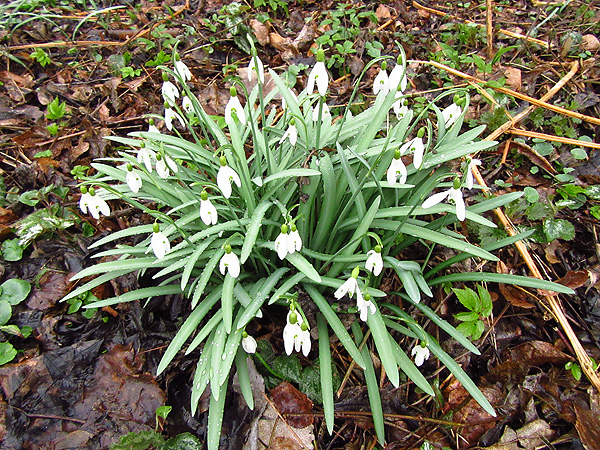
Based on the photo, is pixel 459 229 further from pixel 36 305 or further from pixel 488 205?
pixel 36 305

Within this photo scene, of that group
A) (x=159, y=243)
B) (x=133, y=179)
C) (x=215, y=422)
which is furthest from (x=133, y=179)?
(x=215, y=422)

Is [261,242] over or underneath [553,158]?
over

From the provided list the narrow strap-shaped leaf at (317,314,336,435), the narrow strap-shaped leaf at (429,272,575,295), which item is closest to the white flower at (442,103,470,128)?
the narrow strap-shaped leaf at (429,272,575,295)

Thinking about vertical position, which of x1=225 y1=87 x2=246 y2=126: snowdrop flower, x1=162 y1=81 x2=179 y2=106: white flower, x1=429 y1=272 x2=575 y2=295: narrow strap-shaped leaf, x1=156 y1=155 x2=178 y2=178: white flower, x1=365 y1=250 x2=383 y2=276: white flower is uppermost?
x1=162 y1=81 x2=179 y2=106: white flower

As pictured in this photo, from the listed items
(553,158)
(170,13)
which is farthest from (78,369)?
(170,13)

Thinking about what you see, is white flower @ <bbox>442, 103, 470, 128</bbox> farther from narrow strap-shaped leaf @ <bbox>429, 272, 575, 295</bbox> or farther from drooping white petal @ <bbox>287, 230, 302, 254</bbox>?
drooping white petal @ <bbox>287, 230, 302, 254</bbox>

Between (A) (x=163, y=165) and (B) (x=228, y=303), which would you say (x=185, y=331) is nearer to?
(B) (x=228, y=303)
